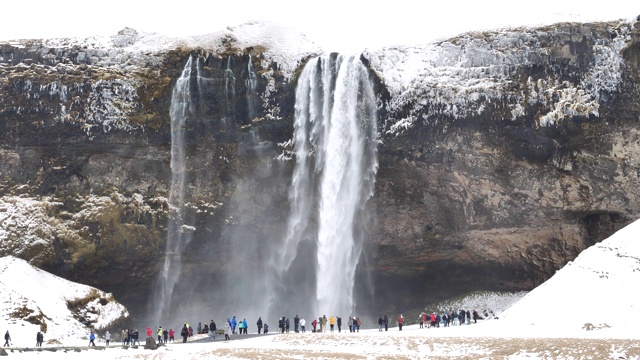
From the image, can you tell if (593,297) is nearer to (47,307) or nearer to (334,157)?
(334,157)

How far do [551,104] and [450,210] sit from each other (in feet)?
27.8

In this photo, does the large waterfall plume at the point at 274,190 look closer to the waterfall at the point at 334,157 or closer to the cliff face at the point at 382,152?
the waterfall at the point at 334,157

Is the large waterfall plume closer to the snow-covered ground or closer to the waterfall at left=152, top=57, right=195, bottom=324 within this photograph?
the waterfall at left=152, top=57, right=195, bottom=324

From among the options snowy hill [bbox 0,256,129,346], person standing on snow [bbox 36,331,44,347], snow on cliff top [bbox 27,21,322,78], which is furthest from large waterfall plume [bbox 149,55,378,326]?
person standing on snow [bbox 36,331,44,347]

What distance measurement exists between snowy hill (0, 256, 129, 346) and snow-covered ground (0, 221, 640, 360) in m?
0.54

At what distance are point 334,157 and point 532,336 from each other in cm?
2120

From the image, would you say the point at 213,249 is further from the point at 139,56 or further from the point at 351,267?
the point at 139,56

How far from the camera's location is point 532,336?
29.9 m

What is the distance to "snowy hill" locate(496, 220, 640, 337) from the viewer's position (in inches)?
1220

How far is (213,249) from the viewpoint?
50.6 m

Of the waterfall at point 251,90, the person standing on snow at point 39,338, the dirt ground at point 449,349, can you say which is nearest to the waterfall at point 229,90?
the waterfall at point 251,90

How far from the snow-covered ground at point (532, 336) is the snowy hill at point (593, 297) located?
0.04 metres

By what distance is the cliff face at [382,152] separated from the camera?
45156mm

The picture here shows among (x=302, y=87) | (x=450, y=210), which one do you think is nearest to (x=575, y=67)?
(x=450, y=210)
